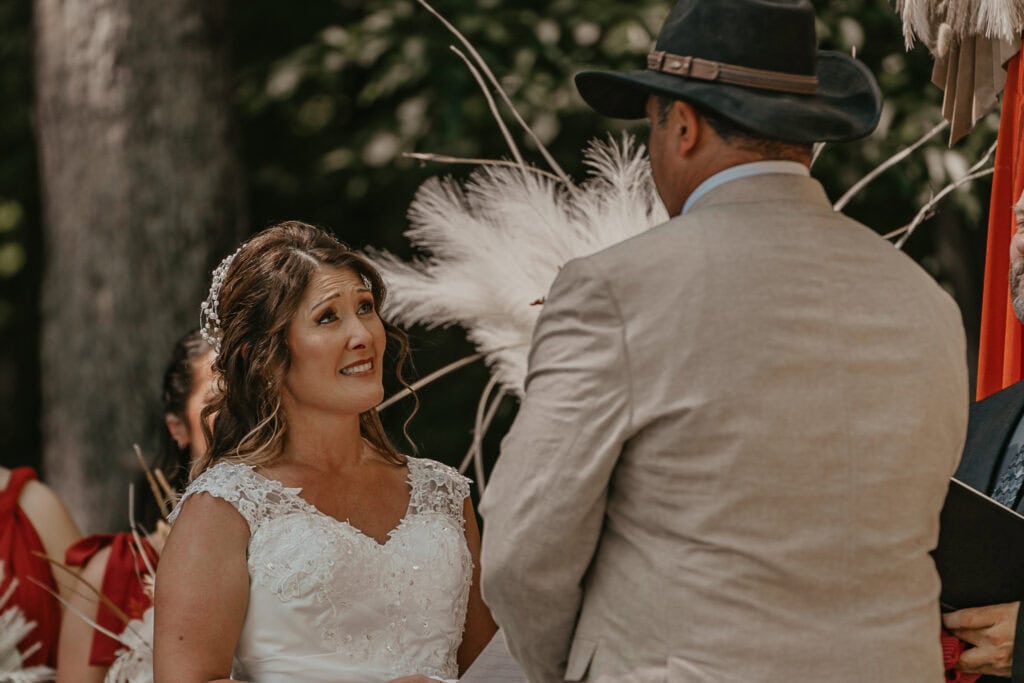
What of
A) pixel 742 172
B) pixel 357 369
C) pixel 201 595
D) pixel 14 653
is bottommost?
pixel 14 653

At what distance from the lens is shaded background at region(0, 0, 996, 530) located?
4.88m

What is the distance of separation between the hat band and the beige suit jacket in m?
0.17

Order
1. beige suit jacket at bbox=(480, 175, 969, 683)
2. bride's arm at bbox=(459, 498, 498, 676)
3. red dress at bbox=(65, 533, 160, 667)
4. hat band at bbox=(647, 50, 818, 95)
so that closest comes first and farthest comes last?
1. beige suit jacket at bbox=(480, 175, 969, 683)
2. hat band at bbox=(647, 50, 818, 95)
3. bride's arm at bbox=(459, 498, 498, 676)
4. red dress at bbox=(65, 533, 160, 667)

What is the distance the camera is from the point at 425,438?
5207 mm

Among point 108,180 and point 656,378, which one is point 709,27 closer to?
point 656,378

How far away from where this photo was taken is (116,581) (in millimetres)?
3580

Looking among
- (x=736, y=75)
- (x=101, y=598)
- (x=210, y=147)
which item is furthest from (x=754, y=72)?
(x=210, y=147)

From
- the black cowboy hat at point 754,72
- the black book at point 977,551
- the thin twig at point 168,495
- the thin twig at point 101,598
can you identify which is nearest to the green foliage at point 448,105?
the thin twig at point 168,495

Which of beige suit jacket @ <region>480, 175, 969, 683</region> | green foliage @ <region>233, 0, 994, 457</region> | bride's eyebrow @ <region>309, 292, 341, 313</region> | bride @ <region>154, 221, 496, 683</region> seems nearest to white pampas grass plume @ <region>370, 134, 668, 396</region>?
bride @ <region>154, 221, 496, 683</region>

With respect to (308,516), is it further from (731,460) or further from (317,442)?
(731,460)

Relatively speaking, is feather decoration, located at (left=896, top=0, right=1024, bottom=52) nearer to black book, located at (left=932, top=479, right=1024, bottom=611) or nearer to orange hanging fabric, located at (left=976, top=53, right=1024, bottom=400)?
orange hanging fabric, located at (left=976, top=53, right=1024, bottom=400)

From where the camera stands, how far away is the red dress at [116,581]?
3500 millimetres

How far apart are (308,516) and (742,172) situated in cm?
110

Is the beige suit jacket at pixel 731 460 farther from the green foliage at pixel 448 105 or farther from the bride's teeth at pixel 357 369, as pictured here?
the green foliage at pixel 448 105
